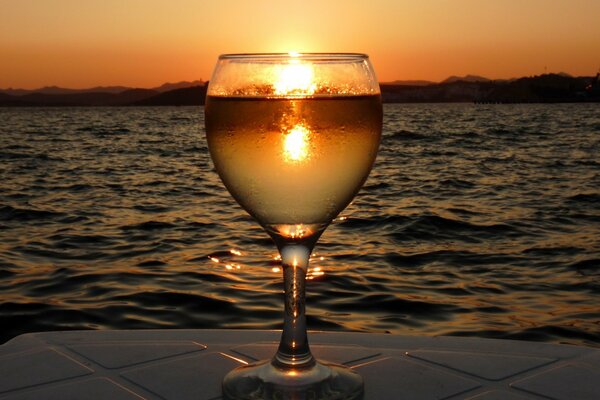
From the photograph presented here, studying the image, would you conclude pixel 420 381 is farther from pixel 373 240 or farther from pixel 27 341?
pixel 373 240

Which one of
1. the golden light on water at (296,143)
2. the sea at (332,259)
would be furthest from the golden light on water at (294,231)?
the sea at (332,259)

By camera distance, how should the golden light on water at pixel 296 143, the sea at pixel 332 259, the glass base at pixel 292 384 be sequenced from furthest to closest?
the sea at pixel 332 259 < the glass base at pixel 292 384 < the golden light on water at pixel 296 143

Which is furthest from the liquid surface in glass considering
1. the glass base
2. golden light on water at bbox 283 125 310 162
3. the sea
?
the sea

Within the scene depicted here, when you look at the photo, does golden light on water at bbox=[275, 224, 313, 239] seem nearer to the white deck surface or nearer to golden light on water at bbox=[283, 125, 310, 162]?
golden light on water at bbox=[283, 125, 310, 162]

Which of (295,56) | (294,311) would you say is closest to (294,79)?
(295,56)

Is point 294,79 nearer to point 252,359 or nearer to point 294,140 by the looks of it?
point 294,140

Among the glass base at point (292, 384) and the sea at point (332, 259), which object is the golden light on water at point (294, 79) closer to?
the glass base at point (292, 384)

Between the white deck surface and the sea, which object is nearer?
the white deck surface
